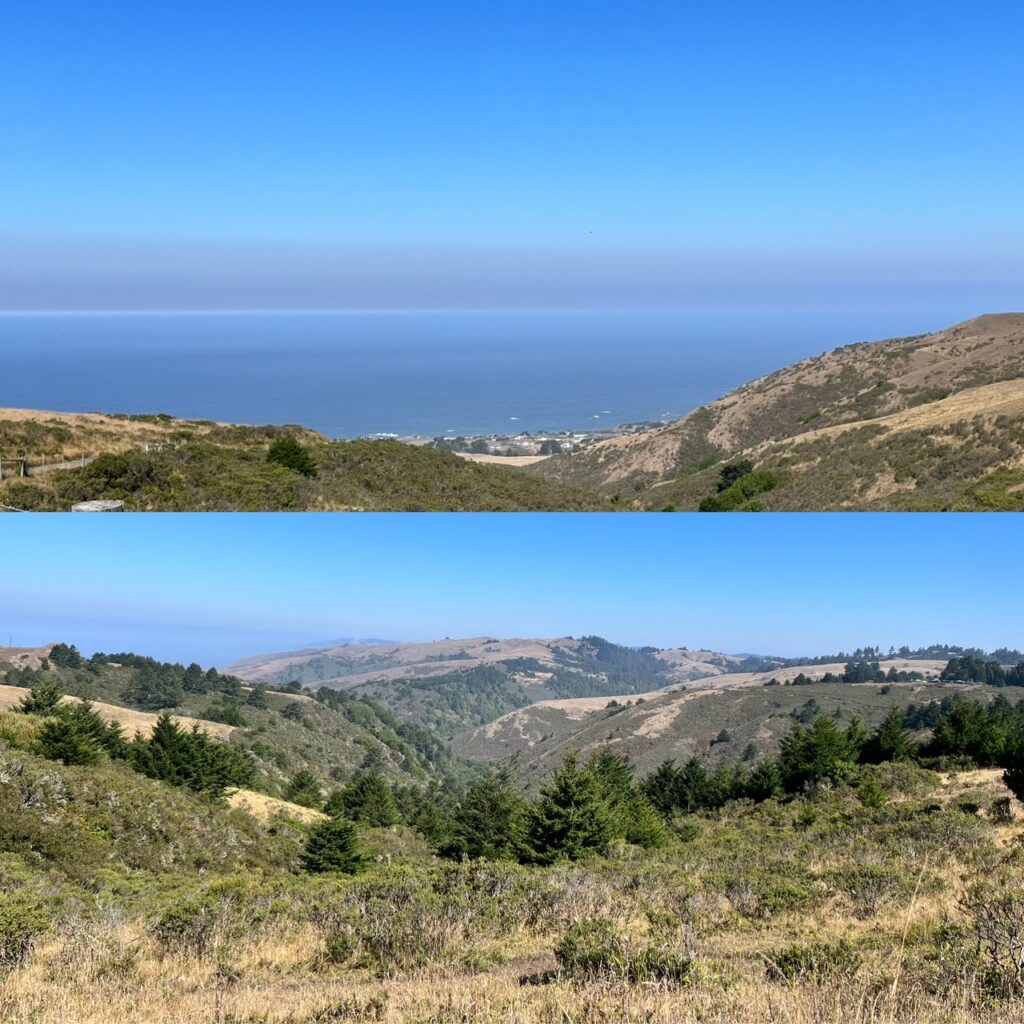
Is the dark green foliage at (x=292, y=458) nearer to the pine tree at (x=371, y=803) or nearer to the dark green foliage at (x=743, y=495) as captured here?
the dark green foliage at (x=743, y=495)

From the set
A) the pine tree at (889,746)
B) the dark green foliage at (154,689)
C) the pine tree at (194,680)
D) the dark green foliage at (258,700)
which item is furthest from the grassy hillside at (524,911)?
the pine tree at (194,680)

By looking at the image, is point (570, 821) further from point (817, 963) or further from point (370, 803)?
point (370, 803)

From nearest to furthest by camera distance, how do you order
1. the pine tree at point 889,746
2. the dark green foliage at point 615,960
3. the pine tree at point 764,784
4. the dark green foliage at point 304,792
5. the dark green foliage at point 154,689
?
1. the dark green foliage at point 615,960
2. the pine tree at point 764,784
3. the pine tree at point 889,746
4. the dark green foliage at point 304,792
5. the dark green foliage at point 154,689

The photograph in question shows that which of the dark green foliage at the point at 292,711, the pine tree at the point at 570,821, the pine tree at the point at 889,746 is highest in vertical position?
Result: the pine tree at the point at 570,821

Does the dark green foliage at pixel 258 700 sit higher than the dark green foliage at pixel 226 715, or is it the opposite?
the dark green foliage at pixel 226 715

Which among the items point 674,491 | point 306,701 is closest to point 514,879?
point 674,491

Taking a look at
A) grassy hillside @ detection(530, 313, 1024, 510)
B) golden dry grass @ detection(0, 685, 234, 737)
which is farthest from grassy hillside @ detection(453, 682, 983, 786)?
golden dry grass @ detection(0, 685, 234, 737)
